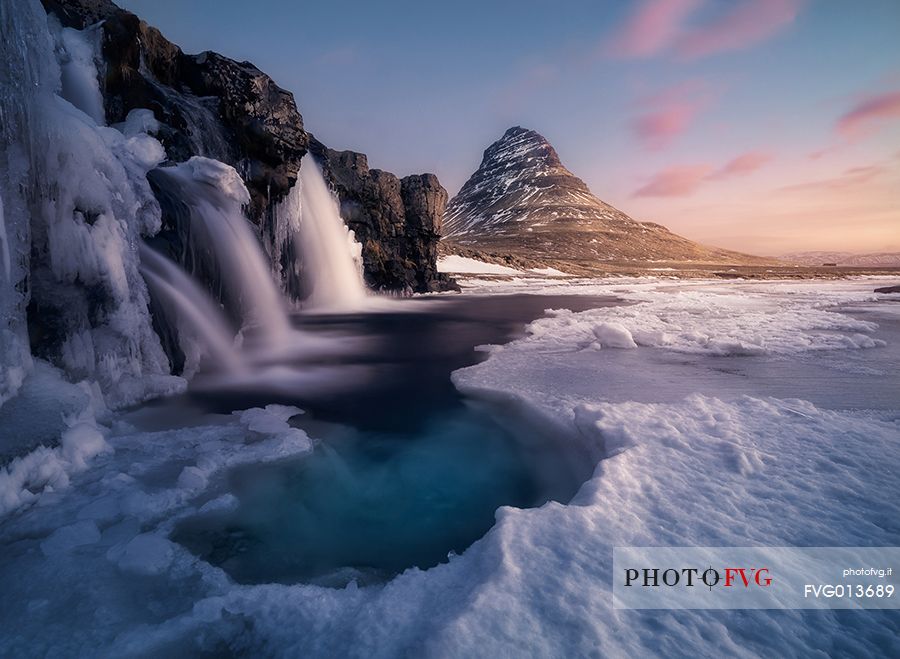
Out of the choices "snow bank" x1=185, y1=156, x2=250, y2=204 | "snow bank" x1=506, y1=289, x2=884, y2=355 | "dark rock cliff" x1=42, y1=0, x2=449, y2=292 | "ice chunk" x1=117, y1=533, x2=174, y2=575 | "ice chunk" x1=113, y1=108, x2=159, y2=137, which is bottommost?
"ice chunk" x1=117, y1=533, x2=174, y2=575

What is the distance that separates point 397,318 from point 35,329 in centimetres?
1358

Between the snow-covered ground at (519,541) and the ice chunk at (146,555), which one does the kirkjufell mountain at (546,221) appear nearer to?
the snow-covered ground at (519,541)

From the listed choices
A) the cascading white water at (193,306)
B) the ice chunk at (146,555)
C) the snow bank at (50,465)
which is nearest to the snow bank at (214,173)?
the cascading white water at (193,306)

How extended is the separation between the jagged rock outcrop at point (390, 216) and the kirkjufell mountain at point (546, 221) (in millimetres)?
58960

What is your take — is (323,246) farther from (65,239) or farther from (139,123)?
(65,239)

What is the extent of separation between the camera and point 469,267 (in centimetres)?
5772

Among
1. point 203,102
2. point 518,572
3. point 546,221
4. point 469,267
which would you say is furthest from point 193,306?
point 546,221

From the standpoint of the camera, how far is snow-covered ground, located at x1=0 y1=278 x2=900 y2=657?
201 cm

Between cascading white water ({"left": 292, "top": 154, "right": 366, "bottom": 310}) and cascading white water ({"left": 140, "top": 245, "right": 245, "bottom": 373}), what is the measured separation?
11851mm

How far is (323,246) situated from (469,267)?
3647 centimetres

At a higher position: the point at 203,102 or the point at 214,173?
the point at 203,102

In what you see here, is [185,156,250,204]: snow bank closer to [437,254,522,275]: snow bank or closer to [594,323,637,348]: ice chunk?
[594,323,637,348]: ice chunk

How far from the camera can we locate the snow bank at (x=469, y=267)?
56.1 m

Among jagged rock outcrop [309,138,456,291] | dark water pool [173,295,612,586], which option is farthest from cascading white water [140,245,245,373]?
jagged rock outcrop [309,138,456,291]
